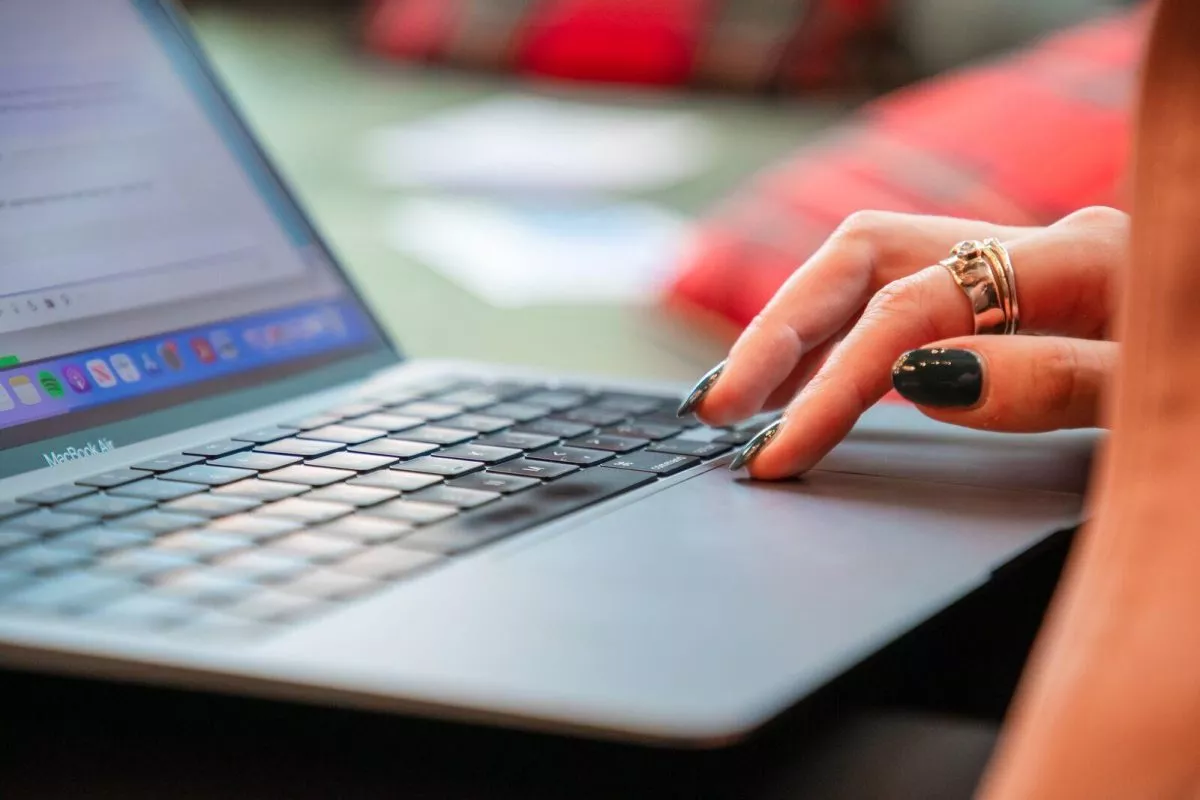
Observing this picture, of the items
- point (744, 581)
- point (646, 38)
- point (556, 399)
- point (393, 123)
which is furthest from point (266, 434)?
point (646, 38)

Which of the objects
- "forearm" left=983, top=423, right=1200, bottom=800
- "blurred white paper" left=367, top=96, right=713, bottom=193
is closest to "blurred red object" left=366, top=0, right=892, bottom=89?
"blurred white paper" left=367, top=96, right=713, bottom=193

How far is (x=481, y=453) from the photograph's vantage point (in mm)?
526

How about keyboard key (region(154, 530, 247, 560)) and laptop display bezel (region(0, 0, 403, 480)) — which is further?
laptop display bezel (region(0, 0, 403, 480))

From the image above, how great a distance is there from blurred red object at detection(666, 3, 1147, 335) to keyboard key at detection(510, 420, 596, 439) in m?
0.72

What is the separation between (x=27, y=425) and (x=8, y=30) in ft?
0.58

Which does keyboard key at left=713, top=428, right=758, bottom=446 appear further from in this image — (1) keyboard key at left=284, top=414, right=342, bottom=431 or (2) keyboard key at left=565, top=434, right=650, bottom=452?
(1) keyboard key at left=284, top=414, right=342, bottom=431

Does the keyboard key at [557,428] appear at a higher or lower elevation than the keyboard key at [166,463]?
higher

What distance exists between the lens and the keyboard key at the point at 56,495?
0.46m

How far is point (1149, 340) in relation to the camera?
235 millimetres

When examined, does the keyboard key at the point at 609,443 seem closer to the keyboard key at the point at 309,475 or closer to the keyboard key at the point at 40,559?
the keyboard key at the point at 309,475

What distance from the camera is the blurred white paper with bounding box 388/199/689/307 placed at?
1.52 m

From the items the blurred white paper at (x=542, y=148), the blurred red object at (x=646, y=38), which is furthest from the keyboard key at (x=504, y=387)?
the blurred red object at (x=646, y=38)

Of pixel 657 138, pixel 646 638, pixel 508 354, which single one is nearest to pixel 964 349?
pixel 646 638

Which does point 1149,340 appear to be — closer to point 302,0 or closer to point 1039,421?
point 1039,421
